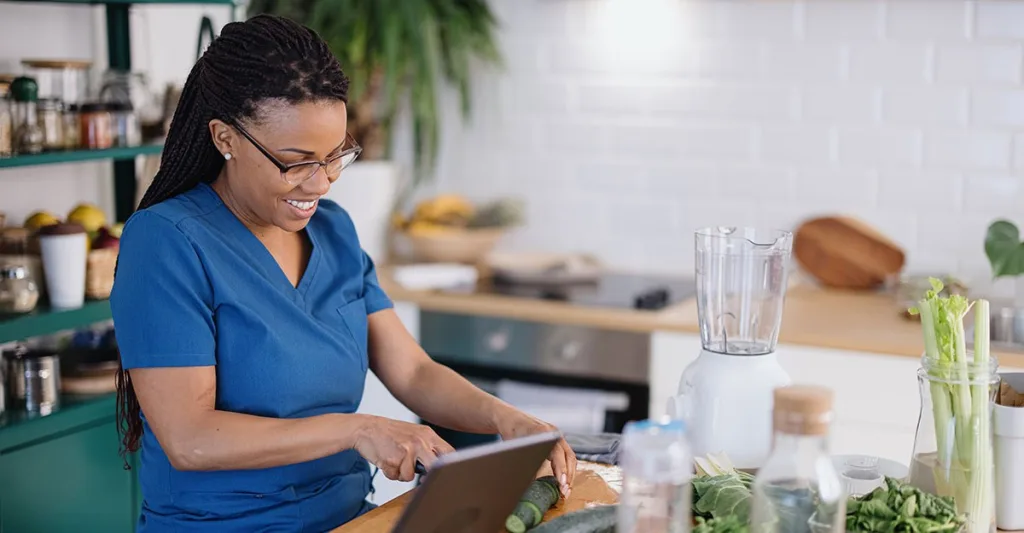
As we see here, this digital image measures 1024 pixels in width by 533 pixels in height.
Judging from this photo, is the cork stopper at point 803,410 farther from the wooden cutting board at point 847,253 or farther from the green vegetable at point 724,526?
the wooden cutting board at point 847,253

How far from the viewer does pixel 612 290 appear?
3.68 metres

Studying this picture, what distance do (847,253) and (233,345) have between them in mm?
2136

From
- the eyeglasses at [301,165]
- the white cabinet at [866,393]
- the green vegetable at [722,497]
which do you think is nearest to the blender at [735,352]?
the green vegetable at [722,497]

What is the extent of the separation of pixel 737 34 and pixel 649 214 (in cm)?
63

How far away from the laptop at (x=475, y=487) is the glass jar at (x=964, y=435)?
1.83ft

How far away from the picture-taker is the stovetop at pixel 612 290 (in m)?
3.48

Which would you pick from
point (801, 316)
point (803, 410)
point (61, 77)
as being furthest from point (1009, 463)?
point (61, 77)

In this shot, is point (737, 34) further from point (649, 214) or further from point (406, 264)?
point (406, 264)

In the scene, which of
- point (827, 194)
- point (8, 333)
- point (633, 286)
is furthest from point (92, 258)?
point (827, 194)

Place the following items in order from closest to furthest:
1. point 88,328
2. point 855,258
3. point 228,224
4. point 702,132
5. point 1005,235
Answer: point 228,224 < point 1005,235 < point 88,328 < point 855,258 < point 702,132

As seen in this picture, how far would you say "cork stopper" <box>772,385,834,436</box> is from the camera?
4.62 feet

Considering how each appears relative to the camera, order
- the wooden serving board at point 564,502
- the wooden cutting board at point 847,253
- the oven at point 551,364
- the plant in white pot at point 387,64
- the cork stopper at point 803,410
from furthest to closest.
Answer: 1. the plant in white pot at point 387,64
2. the wooden cutting board at point 847,253
3. the oven at point 551,364
4. the wooden serving board at point 564,502
5. the cork stopper at point 803,410

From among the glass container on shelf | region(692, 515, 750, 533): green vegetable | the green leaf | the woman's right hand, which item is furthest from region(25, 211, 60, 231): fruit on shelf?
the green leaf

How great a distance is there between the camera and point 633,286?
12.3ft
